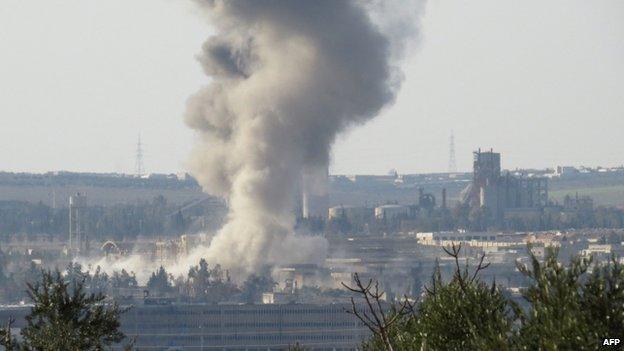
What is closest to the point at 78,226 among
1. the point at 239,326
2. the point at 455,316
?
the point at 239,326

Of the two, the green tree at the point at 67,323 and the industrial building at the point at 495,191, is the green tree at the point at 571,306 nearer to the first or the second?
the green tree at the point at 67,323

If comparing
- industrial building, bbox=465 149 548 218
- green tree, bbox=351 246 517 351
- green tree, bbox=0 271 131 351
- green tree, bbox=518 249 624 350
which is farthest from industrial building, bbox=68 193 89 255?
green tree, bbox=518 249 624 350

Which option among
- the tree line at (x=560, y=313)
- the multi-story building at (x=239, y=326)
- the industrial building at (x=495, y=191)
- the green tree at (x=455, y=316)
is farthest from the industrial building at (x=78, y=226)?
the tree line at (x=560, y=313)

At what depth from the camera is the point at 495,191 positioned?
513 ft

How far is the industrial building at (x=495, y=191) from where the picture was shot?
155125 millimetres

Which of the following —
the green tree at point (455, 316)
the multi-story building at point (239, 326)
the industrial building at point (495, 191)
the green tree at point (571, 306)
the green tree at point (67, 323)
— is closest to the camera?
the green tree at point (571, 306)

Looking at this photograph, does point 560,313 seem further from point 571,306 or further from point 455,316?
point 455,316

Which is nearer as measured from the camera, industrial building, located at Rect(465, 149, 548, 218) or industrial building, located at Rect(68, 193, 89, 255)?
industrial building, located at Rect(68, 193, 89, 255)

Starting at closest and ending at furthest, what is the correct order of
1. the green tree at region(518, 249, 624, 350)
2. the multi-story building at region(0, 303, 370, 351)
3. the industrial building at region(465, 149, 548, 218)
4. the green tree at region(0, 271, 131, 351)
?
the green tree at region(518, 249, 624, 350) < the green tree at region(0, 271, 131, 351) < the multi-story building at region(0, 303, 370, 351) < the industrial building at region(465, 149, 548, 218)

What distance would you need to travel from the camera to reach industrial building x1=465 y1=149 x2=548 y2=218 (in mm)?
155125

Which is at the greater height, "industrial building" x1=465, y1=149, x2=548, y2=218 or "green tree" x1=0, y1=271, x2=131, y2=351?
"industrial building" x1=465, y1=149, x2=548, y2=218

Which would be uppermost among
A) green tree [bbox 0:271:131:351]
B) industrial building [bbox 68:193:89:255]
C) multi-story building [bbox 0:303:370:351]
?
industrial building [bbox 68:193:89:255]

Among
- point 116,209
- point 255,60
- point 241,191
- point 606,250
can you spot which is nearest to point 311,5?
point 255,60

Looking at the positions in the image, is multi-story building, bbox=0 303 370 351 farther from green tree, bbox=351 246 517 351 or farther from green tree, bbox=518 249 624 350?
green tree, bbox=518 249 624 350
